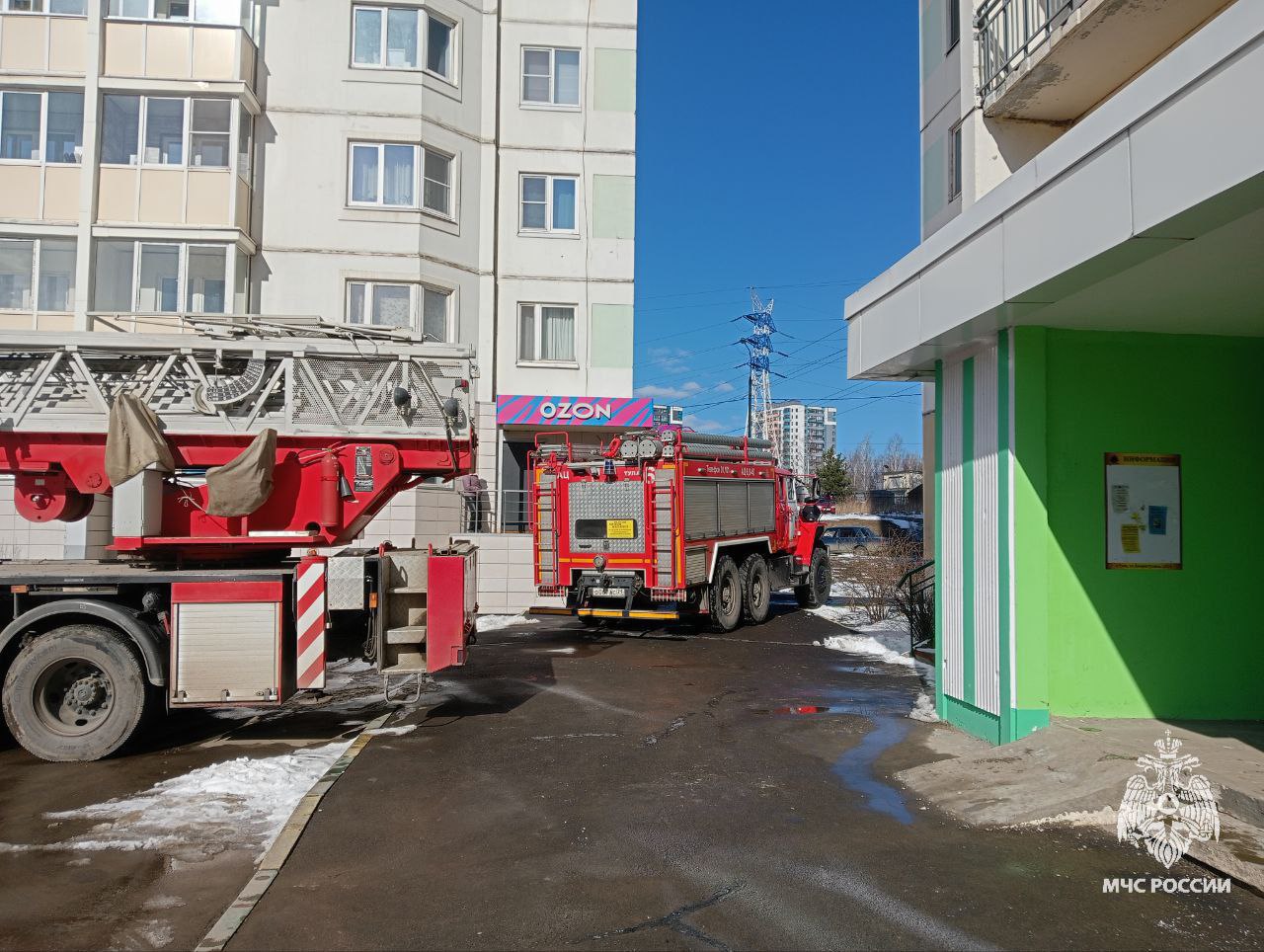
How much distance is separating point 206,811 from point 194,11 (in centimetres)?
1917

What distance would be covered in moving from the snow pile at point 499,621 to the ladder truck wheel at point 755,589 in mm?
3849

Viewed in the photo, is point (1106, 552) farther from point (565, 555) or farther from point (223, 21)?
point (223, 21)

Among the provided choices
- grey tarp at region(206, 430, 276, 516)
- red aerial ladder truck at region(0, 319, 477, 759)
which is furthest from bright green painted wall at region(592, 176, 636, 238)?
grey tarp at region(206, 430, 276, 516)

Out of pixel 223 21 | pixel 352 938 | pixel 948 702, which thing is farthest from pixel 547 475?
pixel 223 21

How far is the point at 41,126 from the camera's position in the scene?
18641 millimetres

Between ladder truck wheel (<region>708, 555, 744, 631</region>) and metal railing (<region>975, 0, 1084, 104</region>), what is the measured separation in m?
8.32

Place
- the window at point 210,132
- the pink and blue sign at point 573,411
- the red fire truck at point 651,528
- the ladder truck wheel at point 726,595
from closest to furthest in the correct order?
the red fire truck at point 651,528
the ladder truck wheel at point 726,595
the window at point 210,132
the pink and blue sign at point 573,411

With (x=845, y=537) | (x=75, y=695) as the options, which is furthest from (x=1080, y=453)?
(x=845, y=537)

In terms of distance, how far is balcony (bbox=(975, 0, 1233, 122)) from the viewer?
7.89m

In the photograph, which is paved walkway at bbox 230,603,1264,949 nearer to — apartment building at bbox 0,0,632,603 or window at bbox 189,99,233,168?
apartment building at bbox 0,0,632,603

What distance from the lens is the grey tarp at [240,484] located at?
8039 millimetres

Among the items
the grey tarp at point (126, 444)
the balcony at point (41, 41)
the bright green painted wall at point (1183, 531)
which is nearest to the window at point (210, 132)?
the balcony at point (41, 41)

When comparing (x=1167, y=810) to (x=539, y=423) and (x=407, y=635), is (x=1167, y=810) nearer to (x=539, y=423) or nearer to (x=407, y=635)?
(x=407, y=635)

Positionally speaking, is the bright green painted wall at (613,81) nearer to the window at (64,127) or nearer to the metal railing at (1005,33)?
the window at (64,127)
